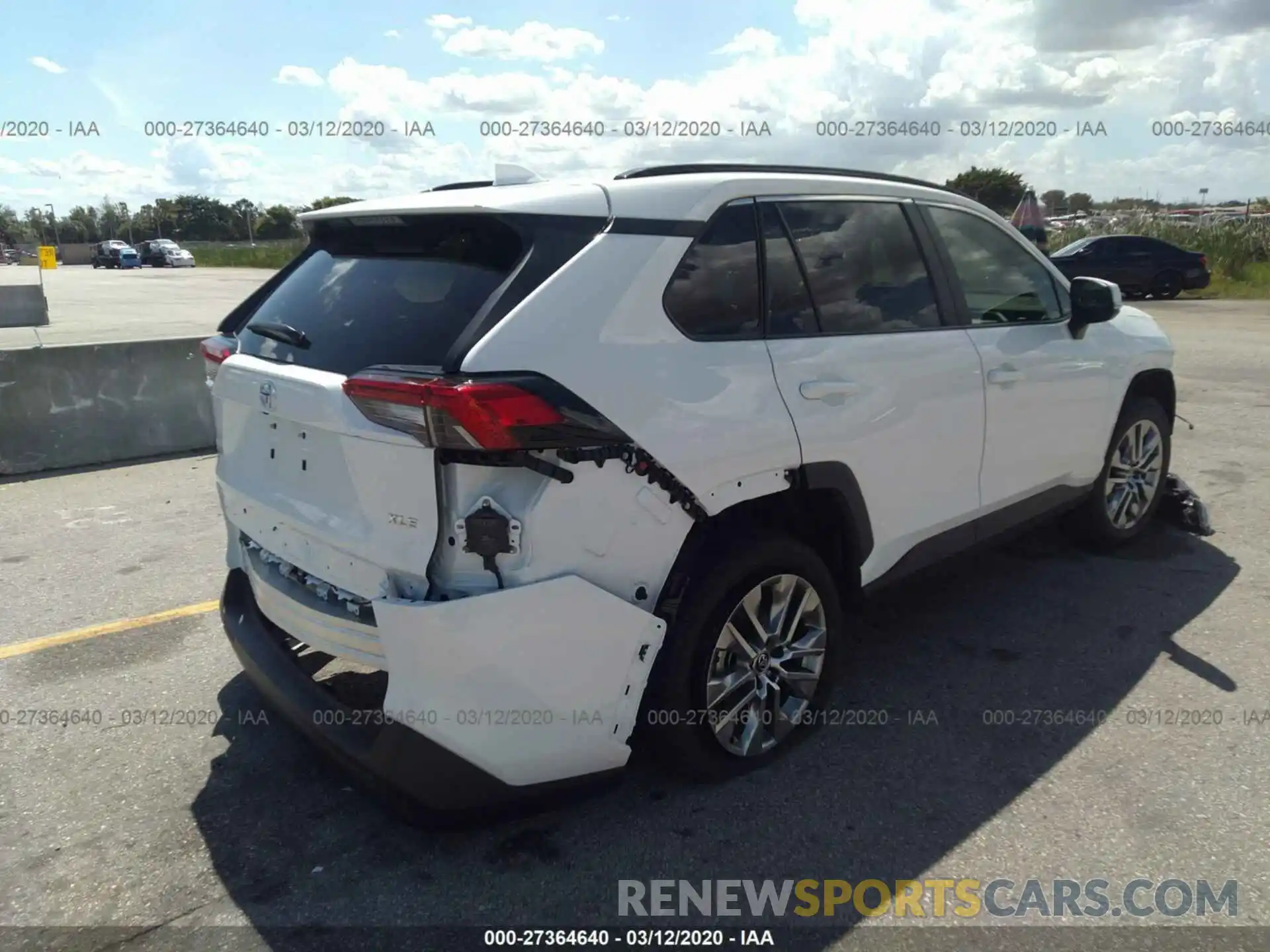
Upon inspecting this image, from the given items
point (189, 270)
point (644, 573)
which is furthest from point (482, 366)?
point (189, 270)

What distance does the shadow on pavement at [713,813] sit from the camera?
Result: 269 cm

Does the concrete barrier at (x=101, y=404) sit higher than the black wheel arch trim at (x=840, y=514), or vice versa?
the black wheel arch trim at (x=840, y=514)

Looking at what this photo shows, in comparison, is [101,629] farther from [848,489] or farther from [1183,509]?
[1183,509]

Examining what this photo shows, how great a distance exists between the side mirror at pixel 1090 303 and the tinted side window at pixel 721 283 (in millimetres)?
2069

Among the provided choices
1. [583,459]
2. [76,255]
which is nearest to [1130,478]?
[583,459]

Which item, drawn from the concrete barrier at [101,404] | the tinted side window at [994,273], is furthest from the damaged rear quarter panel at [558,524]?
the concrete barrier at [101,404]

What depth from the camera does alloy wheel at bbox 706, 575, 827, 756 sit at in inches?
122

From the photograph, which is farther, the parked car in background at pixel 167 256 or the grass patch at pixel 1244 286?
the parked car in background at pixel 167 256

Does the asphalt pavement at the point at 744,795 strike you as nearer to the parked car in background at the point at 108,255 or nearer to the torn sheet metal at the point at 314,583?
the torn sheet metal at the point at 314,583

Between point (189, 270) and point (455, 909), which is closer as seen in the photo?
point (455, 909)

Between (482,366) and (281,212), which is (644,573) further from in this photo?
(281,212)

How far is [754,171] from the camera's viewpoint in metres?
3.34

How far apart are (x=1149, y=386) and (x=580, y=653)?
402 cm

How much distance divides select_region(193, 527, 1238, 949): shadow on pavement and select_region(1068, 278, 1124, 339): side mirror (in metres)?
1.32
